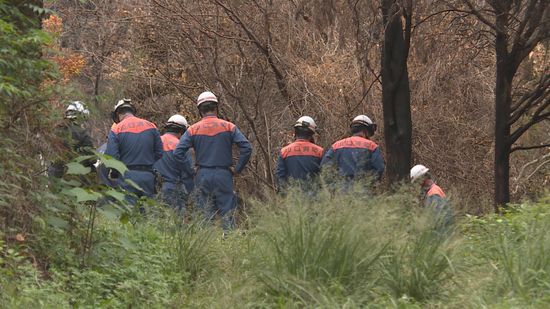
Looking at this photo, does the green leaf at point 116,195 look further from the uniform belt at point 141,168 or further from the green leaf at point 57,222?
the uniform belt at point 141,168

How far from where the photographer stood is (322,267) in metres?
6.84

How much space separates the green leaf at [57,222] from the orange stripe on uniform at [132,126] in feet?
18.3

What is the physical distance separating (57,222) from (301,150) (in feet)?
21.9

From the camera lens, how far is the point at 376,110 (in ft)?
61.1

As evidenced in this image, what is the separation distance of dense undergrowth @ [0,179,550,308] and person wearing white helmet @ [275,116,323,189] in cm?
605

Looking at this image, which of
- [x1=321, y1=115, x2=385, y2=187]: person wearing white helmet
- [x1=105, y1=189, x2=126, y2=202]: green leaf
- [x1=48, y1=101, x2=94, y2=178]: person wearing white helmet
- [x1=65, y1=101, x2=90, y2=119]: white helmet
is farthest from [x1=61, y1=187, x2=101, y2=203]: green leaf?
[x1=321, y1=115, x2=385, y2=187]: person wearing white helmet

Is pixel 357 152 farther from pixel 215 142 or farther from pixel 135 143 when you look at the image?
pixel 135 143

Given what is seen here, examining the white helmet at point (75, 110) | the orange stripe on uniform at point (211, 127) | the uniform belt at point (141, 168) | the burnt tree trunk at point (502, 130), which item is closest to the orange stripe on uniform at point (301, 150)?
the orange stripe on uniform at point (211, 127)

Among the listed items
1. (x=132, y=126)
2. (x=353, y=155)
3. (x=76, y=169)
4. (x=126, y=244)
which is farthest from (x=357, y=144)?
(x=76, y=169)

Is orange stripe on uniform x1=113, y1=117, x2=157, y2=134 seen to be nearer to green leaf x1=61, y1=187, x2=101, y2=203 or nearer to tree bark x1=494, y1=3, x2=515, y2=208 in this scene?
tree bark x1=494, y1=3, x2=515, y2=208

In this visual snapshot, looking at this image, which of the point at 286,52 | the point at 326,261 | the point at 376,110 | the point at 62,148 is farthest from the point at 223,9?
the point at 326,261

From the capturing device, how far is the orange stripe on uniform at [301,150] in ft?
46.7

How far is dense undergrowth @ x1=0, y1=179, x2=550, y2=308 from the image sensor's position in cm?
661

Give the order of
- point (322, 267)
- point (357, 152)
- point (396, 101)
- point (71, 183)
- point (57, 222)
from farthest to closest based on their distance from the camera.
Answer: point (357, 152) < point (396, 101) < point (71, 183) < point (57, 222) < point (322, 267)
